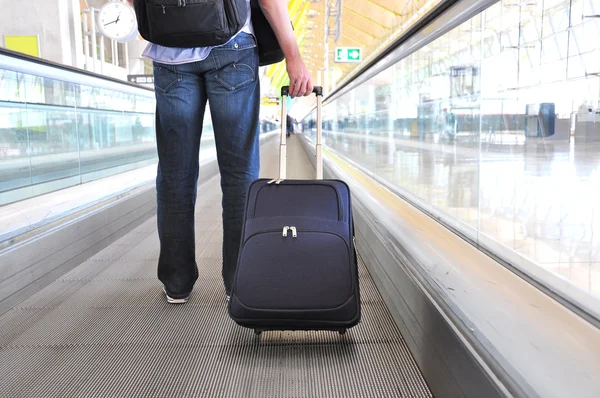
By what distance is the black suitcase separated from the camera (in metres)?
1.86

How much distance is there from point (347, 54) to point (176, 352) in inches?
985

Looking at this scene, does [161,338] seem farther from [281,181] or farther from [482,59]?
[482,59]

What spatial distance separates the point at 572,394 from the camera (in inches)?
36.7

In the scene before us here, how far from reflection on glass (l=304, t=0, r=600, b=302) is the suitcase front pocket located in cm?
48

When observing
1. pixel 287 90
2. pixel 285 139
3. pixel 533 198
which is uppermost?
pixel 287 90

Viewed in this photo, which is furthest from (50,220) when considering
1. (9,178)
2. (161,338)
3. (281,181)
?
(281,181)

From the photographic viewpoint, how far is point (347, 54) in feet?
84.8

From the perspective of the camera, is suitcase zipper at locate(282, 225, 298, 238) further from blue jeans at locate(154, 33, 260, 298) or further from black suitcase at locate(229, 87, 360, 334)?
blue jeans at locate(154, 33, 260, 298)

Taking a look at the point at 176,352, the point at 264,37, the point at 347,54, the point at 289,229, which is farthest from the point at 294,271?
the point at 347,54

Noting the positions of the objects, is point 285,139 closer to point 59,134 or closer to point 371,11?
point 59,134

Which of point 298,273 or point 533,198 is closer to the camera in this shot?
point 533,198

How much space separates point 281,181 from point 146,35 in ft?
2.51

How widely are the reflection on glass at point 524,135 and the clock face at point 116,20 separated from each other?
11.3 m

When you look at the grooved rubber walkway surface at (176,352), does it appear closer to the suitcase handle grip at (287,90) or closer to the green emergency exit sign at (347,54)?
the suitcase handle grip at (287,90)
